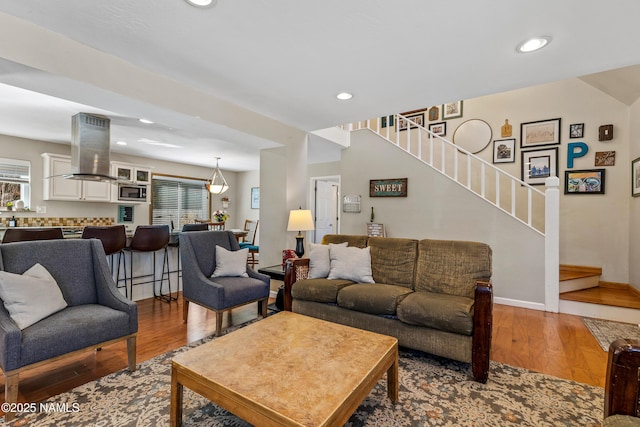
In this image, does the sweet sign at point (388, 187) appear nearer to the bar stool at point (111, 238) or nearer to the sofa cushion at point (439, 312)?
the sofa cushion at point (439, 312)

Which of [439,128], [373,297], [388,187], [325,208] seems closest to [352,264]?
[373,297]

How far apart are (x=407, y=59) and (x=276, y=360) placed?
94.2 inches

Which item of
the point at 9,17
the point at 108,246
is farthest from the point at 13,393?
the point at 9,17

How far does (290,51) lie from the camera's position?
91.3 inches

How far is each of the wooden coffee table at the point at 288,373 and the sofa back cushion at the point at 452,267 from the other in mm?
1085

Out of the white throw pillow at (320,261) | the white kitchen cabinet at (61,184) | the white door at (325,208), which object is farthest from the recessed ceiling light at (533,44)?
the white kitchen cabinet at (61,184)

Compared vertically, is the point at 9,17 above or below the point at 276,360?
above

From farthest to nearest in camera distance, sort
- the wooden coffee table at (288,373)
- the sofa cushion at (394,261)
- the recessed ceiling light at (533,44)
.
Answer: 1. the sofa cushion at (394,261)
2. the recessed ceiling light at (533,44)
3. the wooden coffee table at (288,373)

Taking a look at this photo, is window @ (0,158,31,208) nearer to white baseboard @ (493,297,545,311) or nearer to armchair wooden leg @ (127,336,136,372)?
armchair wooden leg @ (127,336,136,372)

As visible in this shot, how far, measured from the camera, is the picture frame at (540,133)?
178 inches

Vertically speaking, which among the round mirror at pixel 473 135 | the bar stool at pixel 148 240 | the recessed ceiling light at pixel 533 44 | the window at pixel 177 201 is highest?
the round mirror at pixel 473 135

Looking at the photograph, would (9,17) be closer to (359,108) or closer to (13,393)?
(13,393)

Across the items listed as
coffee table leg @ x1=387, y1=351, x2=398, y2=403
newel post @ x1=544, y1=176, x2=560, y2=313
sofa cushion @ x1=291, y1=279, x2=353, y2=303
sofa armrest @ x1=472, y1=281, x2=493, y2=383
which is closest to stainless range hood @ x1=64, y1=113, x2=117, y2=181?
sofa cushion @ x1=291, y1=279, x2=353, y2=303

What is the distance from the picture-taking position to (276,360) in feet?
5.33
